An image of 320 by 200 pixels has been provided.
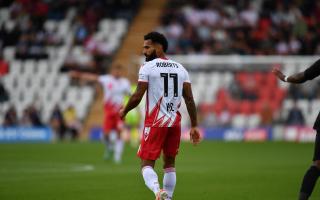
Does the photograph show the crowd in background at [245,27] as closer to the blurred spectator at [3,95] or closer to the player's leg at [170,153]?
the blurred spectator at [3,95]

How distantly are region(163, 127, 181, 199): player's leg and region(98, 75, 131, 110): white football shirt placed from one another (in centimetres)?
1201

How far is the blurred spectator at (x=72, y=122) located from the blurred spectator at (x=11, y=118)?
8.56ft

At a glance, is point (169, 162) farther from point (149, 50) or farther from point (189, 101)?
point (149, 50)

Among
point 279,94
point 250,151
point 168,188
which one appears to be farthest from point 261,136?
point 168,188

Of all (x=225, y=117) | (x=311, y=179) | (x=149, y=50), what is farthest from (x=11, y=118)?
(x=311, y=179)

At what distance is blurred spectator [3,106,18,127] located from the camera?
4131cm

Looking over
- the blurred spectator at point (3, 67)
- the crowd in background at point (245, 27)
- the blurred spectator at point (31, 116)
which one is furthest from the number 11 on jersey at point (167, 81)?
the blurred spectator at point (3, 67)

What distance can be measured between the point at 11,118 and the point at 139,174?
Answer: 23.3 meters

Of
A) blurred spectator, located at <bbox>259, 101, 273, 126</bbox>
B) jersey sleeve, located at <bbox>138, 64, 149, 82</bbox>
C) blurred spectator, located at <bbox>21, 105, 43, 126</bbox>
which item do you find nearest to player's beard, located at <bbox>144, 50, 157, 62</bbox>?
jersey sleeve, located at <bbox>138, 64, 149, 82</bbox>

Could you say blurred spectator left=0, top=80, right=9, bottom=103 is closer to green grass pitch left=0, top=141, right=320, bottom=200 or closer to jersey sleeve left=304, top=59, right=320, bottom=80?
green grass pitch left=0, top=141, right=320, bottom=200

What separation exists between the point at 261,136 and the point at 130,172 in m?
19.3

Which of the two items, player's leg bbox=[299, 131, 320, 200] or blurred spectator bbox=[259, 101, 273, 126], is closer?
player's leg bbox=[299, 131, 320, 200]

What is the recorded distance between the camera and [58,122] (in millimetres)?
41188

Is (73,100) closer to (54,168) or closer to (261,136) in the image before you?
(261,136)
